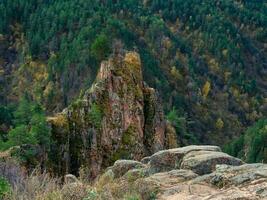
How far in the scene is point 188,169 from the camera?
1923 centimetres

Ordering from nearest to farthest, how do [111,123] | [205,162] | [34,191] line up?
[34,191], [205,162], [111,123]

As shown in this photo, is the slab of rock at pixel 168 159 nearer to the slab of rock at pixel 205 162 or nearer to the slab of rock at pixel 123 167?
the slab of rock at pixel 205 162

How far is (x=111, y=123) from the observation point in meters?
49.5

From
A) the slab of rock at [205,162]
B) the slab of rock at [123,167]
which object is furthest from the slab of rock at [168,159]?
the slab of rock at [123,167]

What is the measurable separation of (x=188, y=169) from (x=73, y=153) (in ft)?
92.3

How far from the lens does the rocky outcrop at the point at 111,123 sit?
46.5 m

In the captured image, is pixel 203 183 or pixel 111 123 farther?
pixel 111 123

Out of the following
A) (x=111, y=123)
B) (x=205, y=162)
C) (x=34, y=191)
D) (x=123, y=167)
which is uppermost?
(x=34, y=191)

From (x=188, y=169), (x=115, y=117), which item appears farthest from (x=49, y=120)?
(x=188, y=169)

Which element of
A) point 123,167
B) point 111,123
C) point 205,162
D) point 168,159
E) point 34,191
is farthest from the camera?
point 111,123

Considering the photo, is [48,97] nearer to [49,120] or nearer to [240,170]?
[49,120]

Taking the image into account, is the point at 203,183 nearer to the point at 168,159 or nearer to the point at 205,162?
the point at 205,162

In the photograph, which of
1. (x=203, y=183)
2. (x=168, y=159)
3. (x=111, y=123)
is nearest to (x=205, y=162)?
(x=203, y=183)

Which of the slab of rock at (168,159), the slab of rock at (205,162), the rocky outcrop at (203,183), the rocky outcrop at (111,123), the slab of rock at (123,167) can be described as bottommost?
the rocky outcrop at (111,123)
